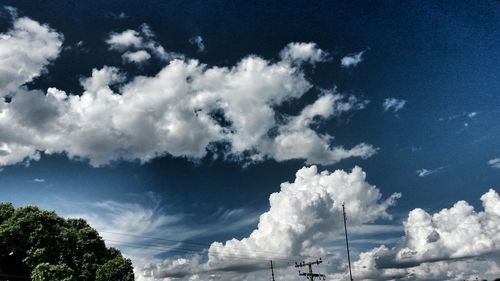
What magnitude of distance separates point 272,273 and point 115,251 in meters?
31.5

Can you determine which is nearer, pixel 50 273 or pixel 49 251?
pixel 50 273

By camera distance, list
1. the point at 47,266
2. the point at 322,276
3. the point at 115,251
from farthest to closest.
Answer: the point at 322,276
the point at 115,251
the point at 47,266

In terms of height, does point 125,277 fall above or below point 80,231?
below

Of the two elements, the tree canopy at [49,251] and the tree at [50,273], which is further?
the tree canopy at [49,251]

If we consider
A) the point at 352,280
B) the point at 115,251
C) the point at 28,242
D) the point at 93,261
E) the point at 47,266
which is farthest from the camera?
the point at 352,280

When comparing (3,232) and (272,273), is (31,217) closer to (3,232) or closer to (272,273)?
(3,232)

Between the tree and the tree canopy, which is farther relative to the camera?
the tree canopy

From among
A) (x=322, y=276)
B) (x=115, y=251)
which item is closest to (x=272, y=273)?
(x=322, y=276)

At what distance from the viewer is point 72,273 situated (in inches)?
1537

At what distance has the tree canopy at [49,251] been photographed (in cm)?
4003

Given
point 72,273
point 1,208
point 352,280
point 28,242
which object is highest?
point 1,208

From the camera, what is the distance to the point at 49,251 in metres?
41.5

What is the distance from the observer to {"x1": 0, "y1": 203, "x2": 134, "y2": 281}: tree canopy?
40.0m

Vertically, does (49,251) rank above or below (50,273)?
above
